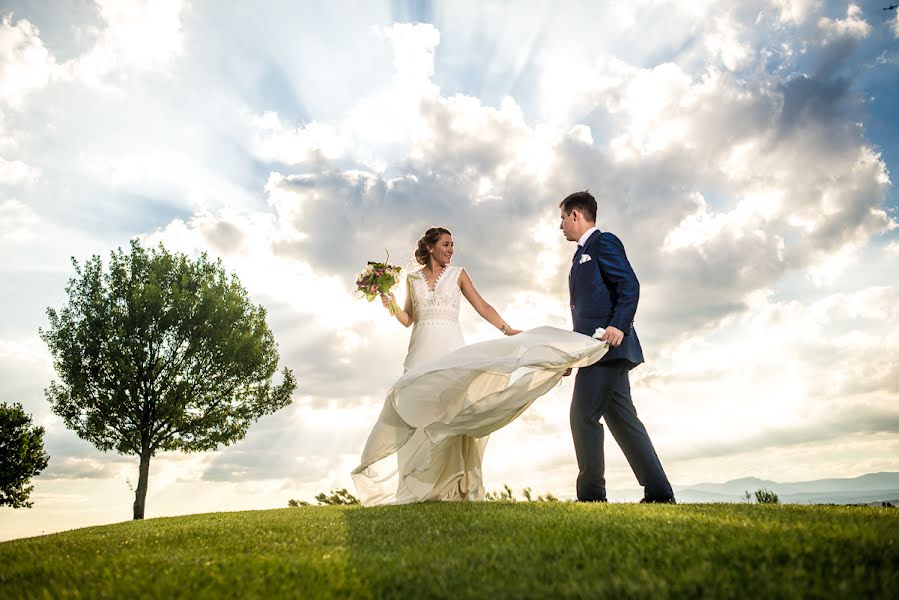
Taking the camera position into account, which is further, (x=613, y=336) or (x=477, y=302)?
(x=477, y=302)

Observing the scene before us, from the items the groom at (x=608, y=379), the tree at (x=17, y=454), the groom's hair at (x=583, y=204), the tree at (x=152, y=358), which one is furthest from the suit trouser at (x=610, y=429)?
the tree at (x=17, y=454)

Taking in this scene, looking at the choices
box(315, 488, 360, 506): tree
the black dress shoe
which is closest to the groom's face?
the black dress shoe

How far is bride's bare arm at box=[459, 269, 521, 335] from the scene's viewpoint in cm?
1013

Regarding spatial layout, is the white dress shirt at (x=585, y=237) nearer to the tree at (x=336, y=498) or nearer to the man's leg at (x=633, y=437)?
the man's leg at (x=633, y=437)

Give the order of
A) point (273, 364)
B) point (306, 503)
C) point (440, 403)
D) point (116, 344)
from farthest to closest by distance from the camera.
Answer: point (273, 364), point (116, 344), point (306, 503), point (440, 403)

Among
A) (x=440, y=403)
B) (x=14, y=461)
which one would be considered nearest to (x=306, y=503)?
(x=440, y=403)

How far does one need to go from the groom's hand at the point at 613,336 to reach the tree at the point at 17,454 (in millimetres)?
27875

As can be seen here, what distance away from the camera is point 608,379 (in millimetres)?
7617

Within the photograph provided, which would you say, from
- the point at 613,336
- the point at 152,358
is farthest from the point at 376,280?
the point at 152,358

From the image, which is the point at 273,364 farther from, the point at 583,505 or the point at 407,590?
the point at 407,590

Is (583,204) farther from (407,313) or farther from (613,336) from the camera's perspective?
(407,313)

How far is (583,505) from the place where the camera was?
7.20m

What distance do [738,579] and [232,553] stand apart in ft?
13.5

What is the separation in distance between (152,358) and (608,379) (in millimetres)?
17597
